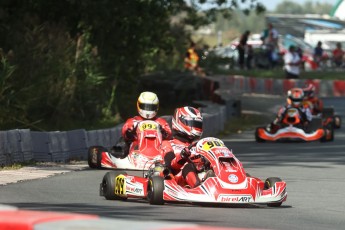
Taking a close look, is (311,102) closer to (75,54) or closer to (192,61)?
(75,54)

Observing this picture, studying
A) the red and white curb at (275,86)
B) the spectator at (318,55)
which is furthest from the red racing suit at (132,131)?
the spectator at (318,55)

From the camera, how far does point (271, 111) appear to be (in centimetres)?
3117

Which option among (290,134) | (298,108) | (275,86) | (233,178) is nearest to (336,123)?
(298,108)

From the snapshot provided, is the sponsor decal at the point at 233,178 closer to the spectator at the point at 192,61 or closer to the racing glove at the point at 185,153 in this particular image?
the racing glove at the point at 185,153

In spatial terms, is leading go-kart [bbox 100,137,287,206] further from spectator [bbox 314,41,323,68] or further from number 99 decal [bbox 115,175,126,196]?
spectator [bbox 314,41,323,68]

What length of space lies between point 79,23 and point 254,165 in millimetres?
9394

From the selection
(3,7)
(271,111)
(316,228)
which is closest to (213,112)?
(3,7)

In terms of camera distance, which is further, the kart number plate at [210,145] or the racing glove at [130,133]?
the racing glove at [130,133]

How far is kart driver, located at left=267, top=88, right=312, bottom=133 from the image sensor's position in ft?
75.2

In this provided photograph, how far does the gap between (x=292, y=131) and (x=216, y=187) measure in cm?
1099

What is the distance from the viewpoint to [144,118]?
54.1 feet

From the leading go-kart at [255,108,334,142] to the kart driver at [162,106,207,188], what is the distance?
29.3 feet

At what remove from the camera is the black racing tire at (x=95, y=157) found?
16547 mm

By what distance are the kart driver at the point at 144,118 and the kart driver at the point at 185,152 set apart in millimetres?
2518
